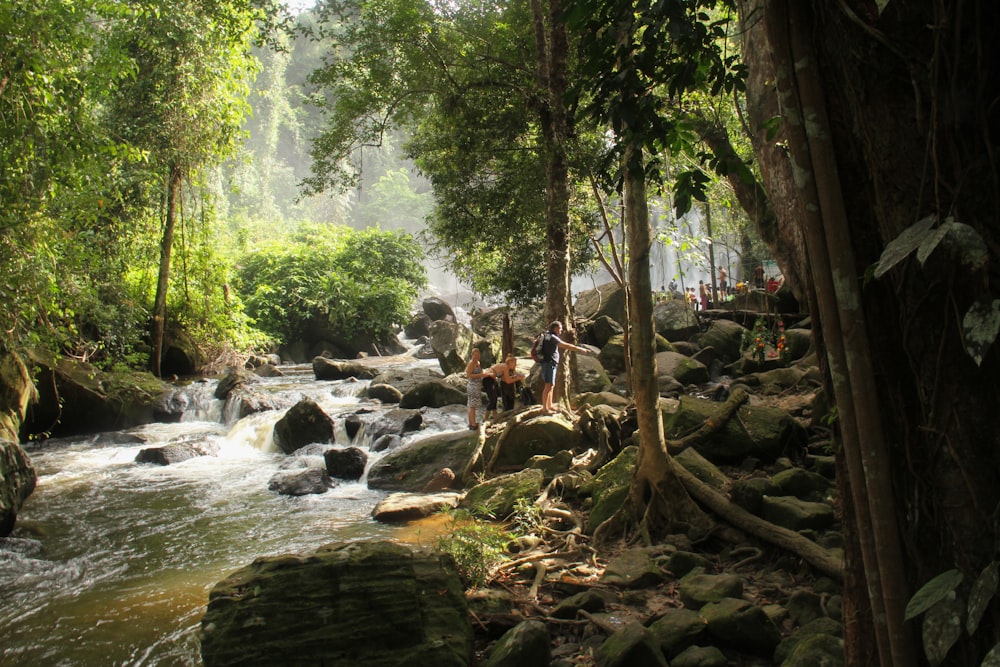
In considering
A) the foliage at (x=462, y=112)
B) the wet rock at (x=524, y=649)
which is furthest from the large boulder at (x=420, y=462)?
the wet rock at (x=524, y=649)

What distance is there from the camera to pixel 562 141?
380 inches

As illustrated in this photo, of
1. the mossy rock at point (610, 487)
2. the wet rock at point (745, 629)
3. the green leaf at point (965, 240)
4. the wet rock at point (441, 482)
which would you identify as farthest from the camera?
the wet rock at point (441, 482)

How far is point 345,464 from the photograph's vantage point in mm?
10359

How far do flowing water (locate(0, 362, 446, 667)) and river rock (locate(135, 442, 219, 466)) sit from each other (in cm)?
18

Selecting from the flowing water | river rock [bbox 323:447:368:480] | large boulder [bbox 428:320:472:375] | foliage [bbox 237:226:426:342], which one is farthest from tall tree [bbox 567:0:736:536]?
foliage [bbox 237:226:426:342]

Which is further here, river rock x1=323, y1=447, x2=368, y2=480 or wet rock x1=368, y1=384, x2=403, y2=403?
wet rock x1=368, y1=384, x2=403, y2=403

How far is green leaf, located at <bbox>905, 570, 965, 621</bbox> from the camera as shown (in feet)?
5.98

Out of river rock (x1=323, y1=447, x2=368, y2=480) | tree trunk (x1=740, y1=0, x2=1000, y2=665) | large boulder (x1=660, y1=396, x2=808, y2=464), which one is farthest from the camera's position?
river rock (x1=323, y1=447, x2=368, y2=480)

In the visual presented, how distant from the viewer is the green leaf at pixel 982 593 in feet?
5.56

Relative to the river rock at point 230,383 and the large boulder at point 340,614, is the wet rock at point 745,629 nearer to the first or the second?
the large boulder at point 340,614

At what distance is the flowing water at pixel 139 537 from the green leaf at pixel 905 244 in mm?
4810

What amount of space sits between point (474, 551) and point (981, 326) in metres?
4.02

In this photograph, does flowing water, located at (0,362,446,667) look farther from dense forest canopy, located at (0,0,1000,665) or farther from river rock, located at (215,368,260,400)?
dense forest canopy, located at (0,0,1000,665)

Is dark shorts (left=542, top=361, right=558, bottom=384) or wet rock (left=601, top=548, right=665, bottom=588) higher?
dark shorts (left=542, top=361, right=558, bottom=384)
